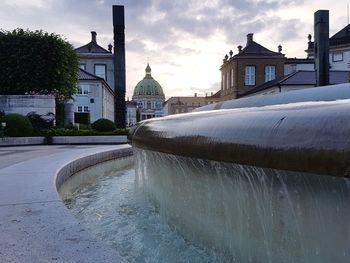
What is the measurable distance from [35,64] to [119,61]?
4639 millimetres

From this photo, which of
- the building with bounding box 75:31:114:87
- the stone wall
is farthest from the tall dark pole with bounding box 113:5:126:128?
the building with bounding box 75:31:114:87

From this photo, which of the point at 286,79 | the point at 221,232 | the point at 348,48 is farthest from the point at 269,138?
the point at 348,48

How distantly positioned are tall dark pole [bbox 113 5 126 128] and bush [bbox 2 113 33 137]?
6.19 metres

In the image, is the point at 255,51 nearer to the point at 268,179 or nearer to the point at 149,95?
the point at 268,179

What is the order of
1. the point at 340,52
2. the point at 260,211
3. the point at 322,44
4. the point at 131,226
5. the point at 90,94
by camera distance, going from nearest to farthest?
the point at 260,211 < the point at 131,226 < the point at 322,44 < the point at 340,52 < the point at 90,94

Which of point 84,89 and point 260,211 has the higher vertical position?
point 84,89

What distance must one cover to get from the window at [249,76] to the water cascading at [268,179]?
48683mm

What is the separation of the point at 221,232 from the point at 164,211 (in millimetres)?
1363

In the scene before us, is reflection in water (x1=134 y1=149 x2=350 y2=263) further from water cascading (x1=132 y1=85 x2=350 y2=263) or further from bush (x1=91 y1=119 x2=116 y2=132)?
bush (x1=91 y1=119 x2=116 y2=132)

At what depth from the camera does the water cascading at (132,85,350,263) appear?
179 cm

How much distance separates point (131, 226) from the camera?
165 inches

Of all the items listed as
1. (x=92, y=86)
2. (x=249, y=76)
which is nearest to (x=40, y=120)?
(x=92, y=86)

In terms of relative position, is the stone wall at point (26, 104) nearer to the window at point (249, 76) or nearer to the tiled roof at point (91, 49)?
the window at point (249, 76)

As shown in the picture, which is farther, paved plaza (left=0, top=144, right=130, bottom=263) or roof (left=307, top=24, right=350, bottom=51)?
roof (left=307, top=24, right=350, bottom=51)
